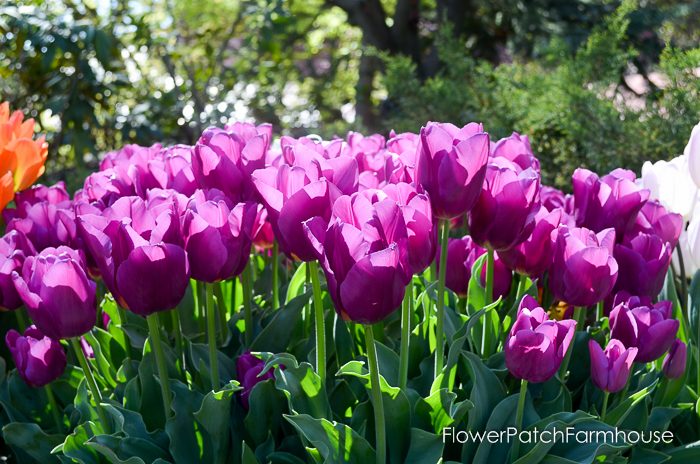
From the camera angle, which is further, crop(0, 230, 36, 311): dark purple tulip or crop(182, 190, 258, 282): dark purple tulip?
crop(0, 230, 36, 311): dark purple tulip

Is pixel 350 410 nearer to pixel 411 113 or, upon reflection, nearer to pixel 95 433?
pixel 95 433

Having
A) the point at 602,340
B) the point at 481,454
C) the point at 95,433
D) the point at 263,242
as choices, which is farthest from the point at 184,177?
the point at 602,340

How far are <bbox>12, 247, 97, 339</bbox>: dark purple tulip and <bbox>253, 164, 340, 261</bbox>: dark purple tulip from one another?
0.26 metres

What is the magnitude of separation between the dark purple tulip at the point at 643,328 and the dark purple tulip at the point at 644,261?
7 centimetres

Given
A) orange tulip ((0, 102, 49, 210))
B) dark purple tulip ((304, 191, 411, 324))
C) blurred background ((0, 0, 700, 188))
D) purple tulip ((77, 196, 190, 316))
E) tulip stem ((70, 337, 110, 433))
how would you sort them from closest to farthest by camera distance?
dark purple tulip ((304, 191, 411, 324))
purple tulip ((77, 196, 190, 316))
tulip stem ((70, 337, 110, 433))
orange tulip ((0, 102, 49, 210))
blurred background ((0, 0, 700, 188))

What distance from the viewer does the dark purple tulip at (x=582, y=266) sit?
1.07 metres

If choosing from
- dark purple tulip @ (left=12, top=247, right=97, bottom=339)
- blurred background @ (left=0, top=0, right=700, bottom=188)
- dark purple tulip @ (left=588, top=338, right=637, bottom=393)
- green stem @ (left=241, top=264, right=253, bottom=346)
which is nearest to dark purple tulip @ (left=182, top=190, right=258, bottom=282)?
dark purple tulip @ (left=12, top=247, right=97, bottom=339)

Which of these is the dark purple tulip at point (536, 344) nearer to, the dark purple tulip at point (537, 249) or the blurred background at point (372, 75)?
the dark purple tulip at point (537, 249)

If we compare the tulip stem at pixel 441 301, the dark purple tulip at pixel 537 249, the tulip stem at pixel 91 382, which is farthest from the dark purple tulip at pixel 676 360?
the tulip stem at pixel 91 382

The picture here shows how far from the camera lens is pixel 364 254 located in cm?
88

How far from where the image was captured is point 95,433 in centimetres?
114

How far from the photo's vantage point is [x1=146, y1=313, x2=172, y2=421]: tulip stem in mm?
1070

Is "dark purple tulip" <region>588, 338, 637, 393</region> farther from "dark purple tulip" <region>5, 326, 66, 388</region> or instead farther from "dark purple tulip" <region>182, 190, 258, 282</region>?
"dark purple tulip" <region>5, 326, 66, 388</region>

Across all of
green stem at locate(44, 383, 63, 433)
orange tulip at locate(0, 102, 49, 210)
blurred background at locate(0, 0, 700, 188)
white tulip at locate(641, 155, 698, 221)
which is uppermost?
orange tulip at locate(0, 102, 49, 210)
